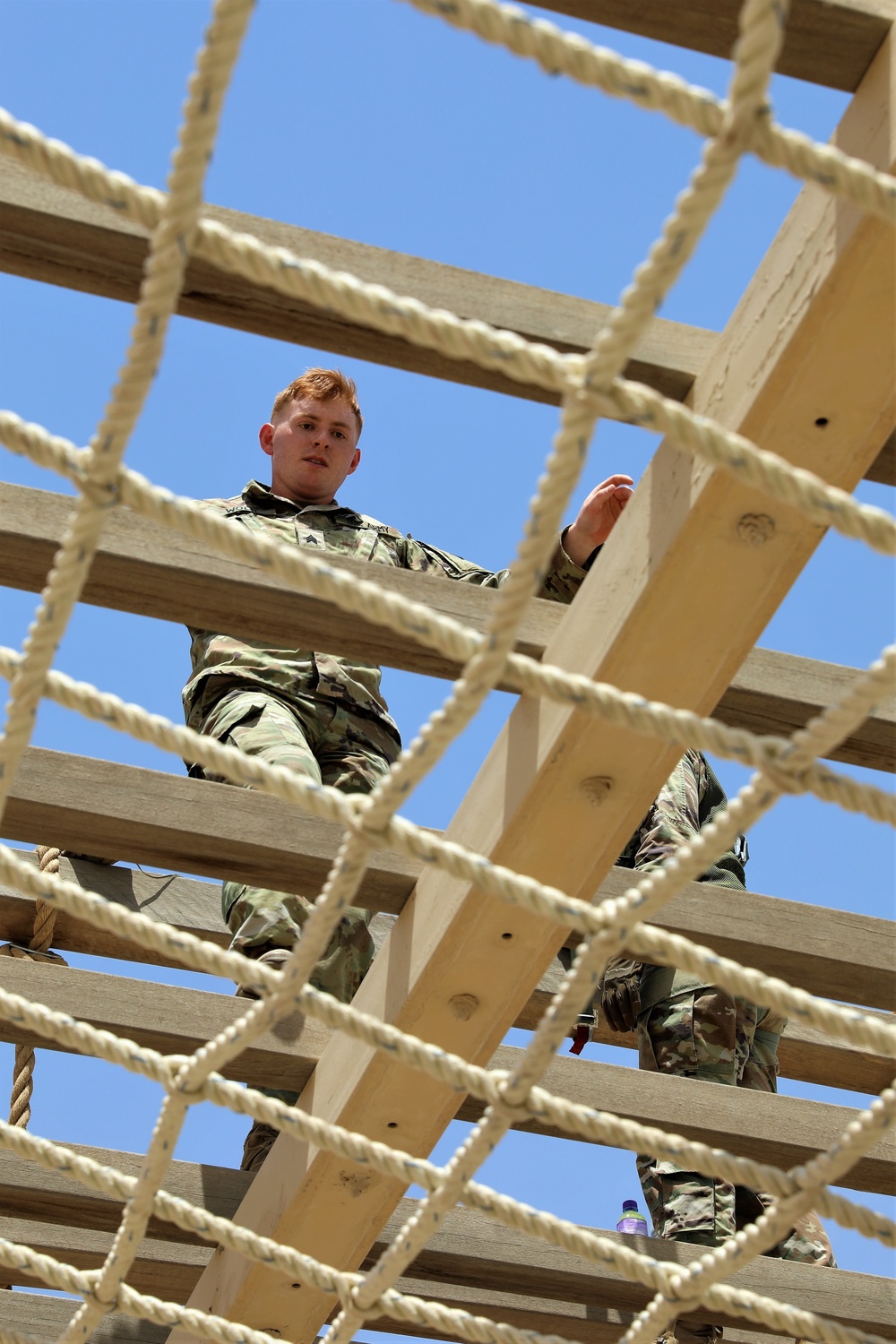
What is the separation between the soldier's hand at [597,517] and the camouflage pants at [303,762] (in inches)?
21.7

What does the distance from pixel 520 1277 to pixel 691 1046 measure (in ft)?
1.99

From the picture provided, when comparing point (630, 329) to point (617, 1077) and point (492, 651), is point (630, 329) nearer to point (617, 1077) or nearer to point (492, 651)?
point (492, 651)

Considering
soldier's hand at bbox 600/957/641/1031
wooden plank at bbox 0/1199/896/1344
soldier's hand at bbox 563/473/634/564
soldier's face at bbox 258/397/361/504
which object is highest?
soldier's face at bbox 258/397/361/504

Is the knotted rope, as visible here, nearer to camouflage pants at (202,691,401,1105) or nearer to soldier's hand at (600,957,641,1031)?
camouflage pants at (202,691,401,1105)

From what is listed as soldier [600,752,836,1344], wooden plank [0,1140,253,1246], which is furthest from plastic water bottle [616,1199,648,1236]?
wooden plank [0,1140,253,1246]

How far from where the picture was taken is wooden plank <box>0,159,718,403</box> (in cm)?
137

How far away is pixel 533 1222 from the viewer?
132 centimetres

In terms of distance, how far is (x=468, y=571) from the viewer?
2904mm

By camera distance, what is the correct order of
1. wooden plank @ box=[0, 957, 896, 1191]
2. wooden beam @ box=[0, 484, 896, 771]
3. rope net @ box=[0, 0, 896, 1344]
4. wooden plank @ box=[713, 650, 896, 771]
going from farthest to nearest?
wooden plank @ box=[0, 957, 896, 1191] → wooden plank @ box=[713, 650, 896, 771] → wooden beam @ box=[0, 484, 896, 771] → rope net @ box=[0, 0, 896, 1344]

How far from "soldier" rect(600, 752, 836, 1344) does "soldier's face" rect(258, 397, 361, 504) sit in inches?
35.5

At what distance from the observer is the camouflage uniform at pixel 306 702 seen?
2230mm

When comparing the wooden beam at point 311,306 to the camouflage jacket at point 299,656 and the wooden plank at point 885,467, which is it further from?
the camouflage jacket at point 299,656

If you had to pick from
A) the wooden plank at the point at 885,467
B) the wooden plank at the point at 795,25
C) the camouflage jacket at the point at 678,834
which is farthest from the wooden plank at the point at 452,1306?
the wooden plank at the point at 795,25

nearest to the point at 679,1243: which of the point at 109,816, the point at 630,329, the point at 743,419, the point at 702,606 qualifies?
the point at 109,816
